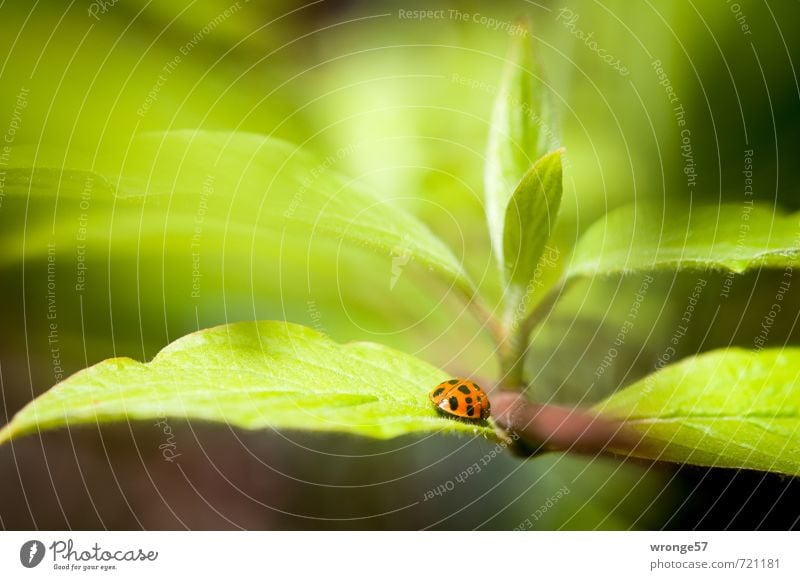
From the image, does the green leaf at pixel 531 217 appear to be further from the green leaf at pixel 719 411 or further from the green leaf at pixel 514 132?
the green leaf at pixel 719 411

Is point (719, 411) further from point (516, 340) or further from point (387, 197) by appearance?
point (387, 197)

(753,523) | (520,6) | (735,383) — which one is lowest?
(753,523)

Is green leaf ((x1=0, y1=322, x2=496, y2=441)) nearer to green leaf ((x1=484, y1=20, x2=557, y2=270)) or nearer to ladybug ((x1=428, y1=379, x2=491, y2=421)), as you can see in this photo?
ladybug ((x1=428, y1=379, x2=491, y2=421))

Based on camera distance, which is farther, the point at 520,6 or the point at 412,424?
the point at 520,6

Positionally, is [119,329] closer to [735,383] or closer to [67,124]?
[67,124]

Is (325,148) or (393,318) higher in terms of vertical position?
(325,148)
